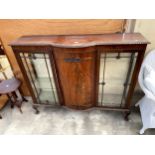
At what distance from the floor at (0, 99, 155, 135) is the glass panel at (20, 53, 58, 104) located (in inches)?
9.6

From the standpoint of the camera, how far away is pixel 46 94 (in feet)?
5.98

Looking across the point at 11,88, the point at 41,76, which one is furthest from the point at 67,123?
the point at 11,88

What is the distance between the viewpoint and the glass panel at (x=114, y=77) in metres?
1.35

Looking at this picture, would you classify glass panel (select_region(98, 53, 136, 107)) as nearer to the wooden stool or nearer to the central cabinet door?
the central cabinet door

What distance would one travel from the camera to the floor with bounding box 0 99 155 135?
1692 mm

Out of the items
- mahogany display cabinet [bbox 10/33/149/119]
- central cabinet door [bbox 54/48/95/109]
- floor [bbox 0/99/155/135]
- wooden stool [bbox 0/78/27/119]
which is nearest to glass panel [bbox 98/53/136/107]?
mahogany display cabinet [bbox 10/33/149/119]

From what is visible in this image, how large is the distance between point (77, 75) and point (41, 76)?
51 centimetres

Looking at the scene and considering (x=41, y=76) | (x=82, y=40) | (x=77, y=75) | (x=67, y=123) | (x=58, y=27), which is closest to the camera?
(x=82, y=40)

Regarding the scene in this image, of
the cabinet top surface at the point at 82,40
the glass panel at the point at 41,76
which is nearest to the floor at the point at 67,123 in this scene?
the glass panel at the point at 41,76

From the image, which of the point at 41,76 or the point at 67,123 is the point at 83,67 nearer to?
the point at 41,76

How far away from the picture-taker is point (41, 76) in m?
1.67

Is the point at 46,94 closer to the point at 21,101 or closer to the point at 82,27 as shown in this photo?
the point at 21,101
